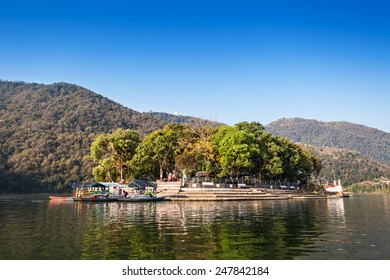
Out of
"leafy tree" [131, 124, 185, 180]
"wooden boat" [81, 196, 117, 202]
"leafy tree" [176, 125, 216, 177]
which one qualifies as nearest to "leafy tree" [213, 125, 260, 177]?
"leafy tree" [176, 125, 216, 177]

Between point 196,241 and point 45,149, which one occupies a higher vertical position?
point 45,149

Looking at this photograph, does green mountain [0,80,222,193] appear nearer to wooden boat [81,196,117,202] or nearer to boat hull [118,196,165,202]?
boat hull [118,196,165,202]

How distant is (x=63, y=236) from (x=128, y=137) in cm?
6073

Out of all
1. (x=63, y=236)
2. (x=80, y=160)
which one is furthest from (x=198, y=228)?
(x=80, y=160)

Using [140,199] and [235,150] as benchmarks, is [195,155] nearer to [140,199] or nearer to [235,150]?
[235,150]

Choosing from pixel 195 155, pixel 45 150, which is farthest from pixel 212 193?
pixel 45 150

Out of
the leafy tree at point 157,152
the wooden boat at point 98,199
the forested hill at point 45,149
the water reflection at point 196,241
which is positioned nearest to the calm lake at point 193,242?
the water reflection at point 196,241

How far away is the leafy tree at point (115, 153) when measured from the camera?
Answer: 75.8 meters

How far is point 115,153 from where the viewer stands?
75.6 metres

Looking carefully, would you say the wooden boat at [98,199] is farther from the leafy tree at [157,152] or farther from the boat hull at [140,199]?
the leafy tree at [157,152]

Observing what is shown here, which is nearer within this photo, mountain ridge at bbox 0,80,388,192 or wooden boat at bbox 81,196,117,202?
wooden boat at bbox 81,196,117,202

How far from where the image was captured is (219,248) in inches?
607

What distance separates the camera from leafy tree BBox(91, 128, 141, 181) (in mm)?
75750
